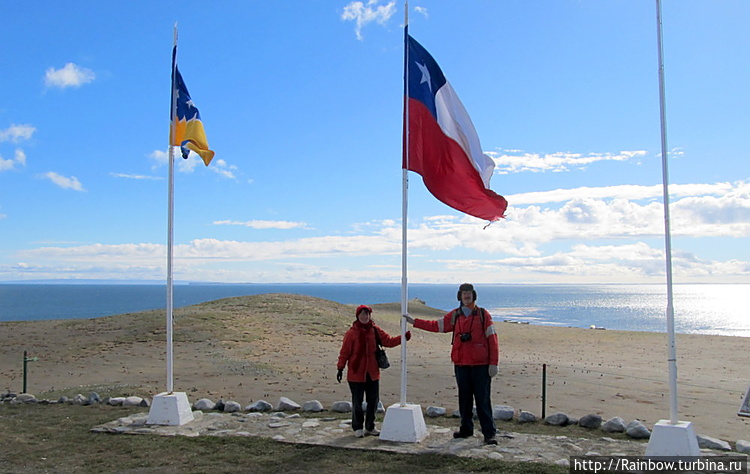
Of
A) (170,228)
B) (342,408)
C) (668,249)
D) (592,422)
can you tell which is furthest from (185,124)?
(592,422)

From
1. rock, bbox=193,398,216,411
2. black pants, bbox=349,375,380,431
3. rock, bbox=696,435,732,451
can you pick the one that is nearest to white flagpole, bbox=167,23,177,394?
rock, bbox=193,398,216,411

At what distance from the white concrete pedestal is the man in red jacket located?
0.63 meters

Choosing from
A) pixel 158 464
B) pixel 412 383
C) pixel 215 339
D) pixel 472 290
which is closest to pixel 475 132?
pixel 472 290

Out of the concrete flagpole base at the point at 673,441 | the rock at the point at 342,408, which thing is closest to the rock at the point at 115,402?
the rock at the point at 342,408

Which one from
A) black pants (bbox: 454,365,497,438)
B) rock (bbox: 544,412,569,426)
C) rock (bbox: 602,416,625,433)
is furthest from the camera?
rock (bbox: 544,412,569,426)

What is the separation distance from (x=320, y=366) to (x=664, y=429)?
36.5 ft

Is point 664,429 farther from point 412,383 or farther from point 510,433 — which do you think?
point 412,383

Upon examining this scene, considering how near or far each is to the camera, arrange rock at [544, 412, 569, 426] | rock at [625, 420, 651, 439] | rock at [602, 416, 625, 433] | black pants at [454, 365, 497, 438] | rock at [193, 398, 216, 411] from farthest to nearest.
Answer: rock at [193, 398, 216, 411] → rock at [544, 412, 569, 426] → rock at [602, 416, 625, 433] → rock at [625, 420, 651, 439] → black pants at [454, 365, 497, 438]

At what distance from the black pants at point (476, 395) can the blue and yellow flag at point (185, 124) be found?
5339 mm

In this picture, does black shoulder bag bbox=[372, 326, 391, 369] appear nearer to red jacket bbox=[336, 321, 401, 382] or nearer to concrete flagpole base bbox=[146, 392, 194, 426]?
red jacket bbox=[336, 321, 401, 382]

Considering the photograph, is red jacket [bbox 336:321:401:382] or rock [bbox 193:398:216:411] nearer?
red jacket [bbox 336:321:401:382]

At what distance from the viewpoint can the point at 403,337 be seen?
8.00 metres

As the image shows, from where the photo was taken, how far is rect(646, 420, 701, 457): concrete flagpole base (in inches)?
265

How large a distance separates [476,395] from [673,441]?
231 cm
